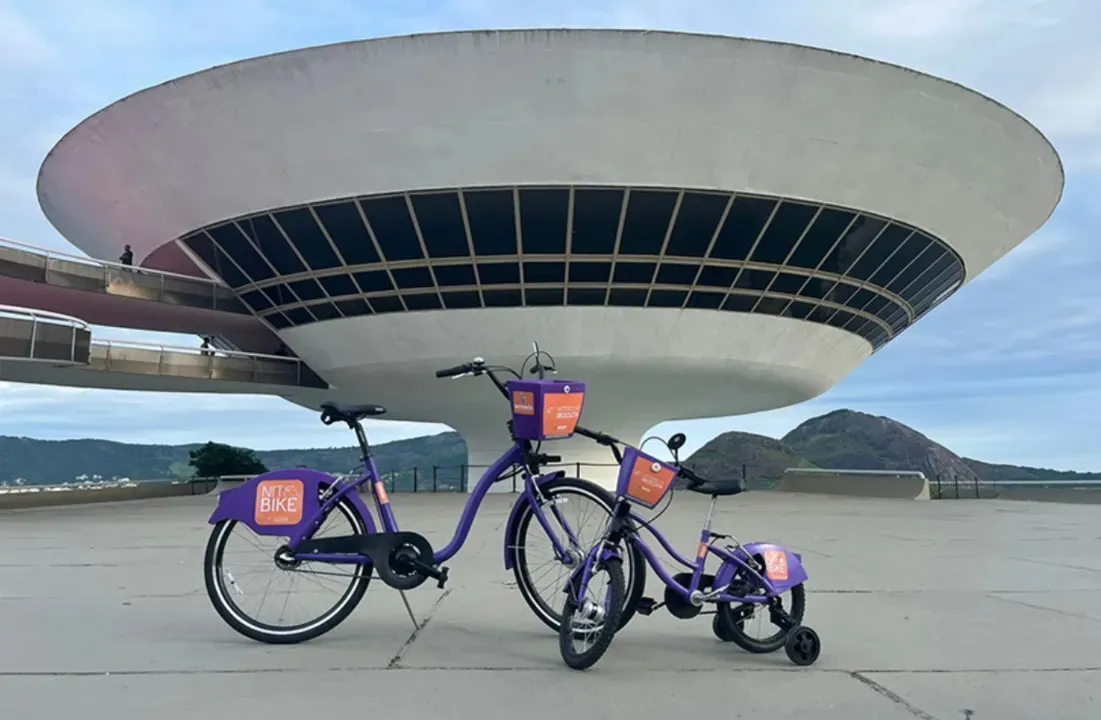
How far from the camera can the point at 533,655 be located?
388cm

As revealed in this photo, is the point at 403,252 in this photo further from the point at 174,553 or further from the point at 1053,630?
the point at 1053,630

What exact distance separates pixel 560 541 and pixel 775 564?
1.04 m

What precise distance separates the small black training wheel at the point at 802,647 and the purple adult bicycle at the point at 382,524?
3.23 feet

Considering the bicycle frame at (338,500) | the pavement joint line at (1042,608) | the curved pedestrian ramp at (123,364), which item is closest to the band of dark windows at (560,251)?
the curved pedestrian ramp at (123,364)

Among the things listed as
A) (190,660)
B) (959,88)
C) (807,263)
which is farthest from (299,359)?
(190,660)

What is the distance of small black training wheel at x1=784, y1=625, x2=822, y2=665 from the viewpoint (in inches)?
144

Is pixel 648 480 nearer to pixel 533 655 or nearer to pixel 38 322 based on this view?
pixel 533 655

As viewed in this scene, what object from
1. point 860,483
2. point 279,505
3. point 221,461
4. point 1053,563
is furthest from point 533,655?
point 221,461

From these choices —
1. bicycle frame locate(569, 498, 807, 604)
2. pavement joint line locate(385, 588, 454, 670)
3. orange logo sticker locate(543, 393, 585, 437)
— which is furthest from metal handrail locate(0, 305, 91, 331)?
bicycle frame locate(569, 498, 807, 604)

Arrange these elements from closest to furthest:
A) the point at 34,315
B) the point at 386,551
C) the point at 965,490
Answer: the point at 386,551
the point at 34,315
the point at 965,490

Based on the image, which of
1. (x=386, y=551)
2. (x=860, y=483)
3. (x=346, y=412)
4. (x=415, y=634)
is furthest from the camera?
(x=860, y=483)

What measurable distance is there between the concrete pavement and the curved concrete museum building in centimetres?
1349

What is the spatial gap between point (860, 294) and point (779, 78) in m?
8.01

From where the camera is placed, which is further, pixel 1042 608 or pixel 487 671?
pixel 1042 608
